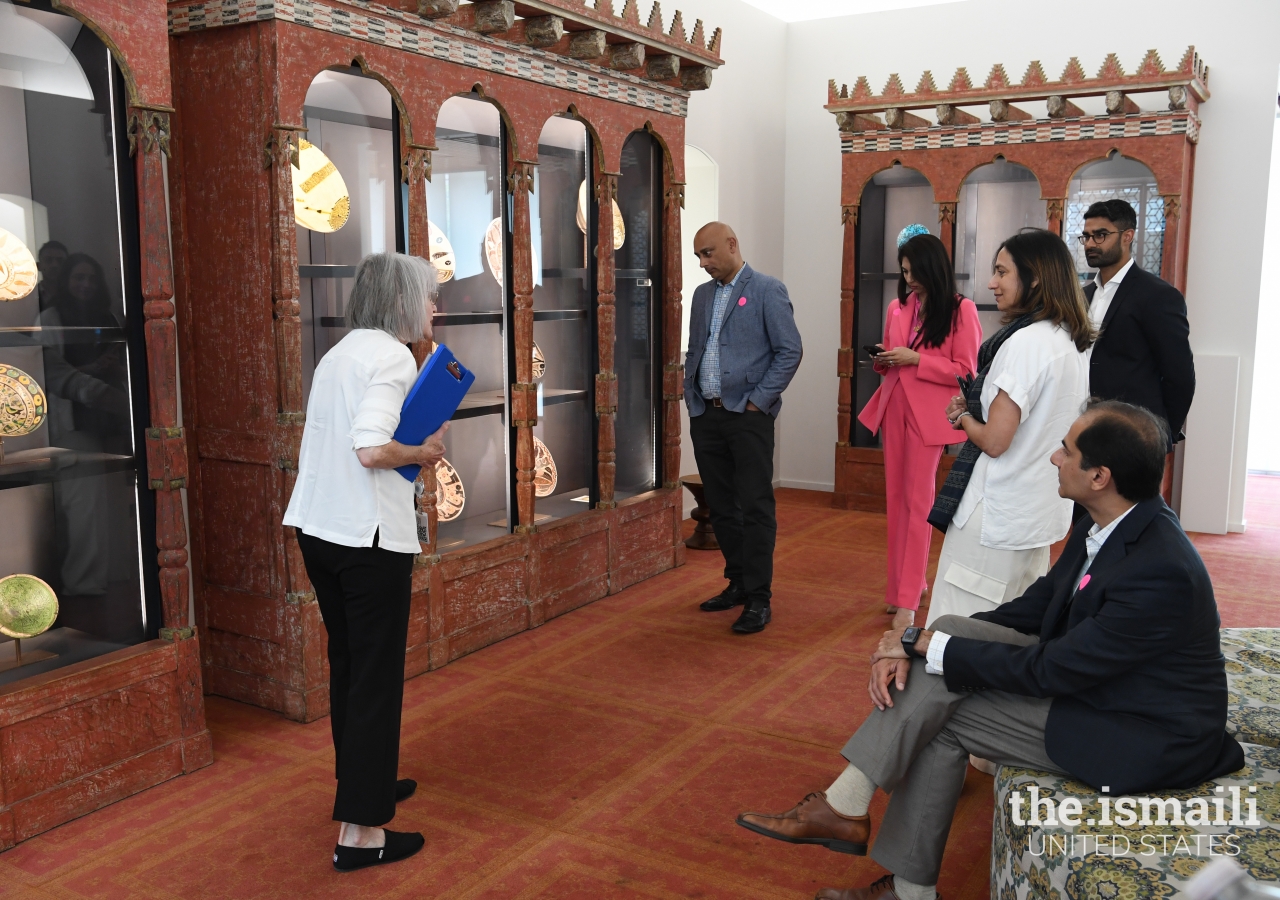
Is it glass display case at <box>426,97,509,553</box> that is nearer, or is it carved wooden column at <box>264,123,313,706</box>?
carved wooden column at <box>264,123,313,706</box>

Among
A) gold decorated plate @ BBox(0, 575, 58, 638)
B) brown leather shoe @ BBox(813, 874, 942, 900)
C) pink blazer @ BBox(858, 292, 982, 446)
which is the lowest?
brown leather shoe @ BBox(813, 874, 942, 900)

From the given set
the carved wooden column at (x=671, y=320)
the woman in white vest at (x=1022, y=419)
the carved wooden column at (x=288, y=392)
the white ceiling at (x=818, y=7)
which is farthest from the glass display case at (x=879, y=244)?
the carved wooden column at (x=288, y=392)

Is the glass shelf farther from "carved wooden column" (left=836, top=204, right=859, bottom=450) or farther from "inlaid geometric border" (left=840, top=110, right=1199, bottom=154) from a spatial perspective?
"inlaid geometric border" (left=840, top=110, right=1199, bottom=154)

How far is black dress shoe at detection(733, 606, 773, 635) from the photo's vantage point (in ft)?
17.4

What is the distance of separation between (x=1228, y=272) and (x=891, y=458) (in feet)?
12.4

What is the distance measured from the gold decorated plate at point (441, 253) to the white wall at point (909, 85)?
325cm

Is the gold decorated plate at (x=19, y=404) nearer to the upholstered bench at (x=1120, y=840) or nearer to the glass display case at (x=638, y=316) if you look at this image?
the upholstered bench at (x=1120, y=840)

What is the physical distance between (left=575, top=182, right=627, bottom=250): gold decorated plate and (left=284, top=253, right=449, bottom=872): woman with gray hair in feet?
8.75

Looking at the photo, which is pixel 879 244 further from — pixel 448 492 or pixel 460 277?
pixel 448 492

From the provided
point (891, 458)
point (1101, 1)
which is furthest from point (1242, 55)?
point (891, 458)

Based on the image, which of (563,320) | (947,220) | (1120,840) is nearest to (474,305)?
(563,320)

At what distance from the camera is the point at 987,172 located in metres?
7.86

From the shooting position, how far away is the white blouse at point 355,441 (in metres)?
3.01

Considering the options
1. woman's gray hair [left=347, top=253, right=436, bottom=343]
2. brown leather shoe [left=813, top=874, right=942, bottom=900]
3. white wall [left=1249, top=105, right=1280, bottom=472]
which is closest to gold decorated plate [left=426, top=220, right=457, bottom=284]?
woman's gray hair [left=347, top=253, right=436, bottom=343]
